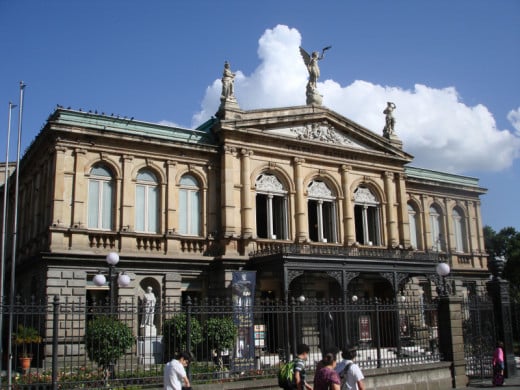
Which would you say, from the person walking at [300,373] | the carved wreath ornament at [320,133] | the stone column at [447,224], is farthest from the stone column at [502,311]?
the stone column at [447,224]

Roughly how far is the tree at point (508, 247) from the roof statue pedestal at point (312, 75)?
95.3 ft

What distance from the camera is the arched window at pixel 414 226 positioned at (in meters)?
36.6

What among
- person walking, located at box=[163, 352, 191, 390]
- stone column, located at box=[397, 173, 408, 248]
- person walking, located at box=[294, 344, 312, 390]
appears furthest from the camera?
stone column, located at box=[397, 173, 408, 248]

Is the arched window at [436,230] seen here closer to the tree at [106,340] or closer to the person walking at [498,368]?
the person walking at [498,368]

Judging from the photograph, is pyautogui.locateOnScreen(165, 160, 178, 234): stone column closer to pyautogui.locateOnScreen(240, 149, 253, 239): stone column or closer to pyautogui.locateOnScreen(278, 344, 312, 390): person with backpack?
pyautogui.locateOnScreen(240, 149, 253, 239): stone column

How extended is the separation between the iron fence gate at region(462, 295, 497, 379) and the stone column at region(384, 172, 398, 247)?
12.0m

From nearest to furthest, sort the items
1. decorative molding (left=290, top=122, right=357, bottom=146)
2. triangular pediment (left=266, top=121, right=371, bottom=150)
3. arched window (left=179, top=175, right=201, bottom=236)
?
arched window (left=179, top=175, right=201, bottom=236) → triangular pediment (left=266, top=121, right=371, bottom=150) → decorative molding (left=290, top=122, right=357, bottom=146)

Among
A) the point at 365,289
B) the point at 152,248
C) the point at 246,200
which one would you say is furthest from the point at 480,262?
the point at 152,248

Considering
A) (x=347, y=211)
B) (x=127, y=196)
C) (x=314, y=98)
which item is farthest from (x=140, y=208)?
(x=314, y=98)

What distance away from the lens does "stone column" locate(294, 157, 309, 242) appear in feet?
97.2

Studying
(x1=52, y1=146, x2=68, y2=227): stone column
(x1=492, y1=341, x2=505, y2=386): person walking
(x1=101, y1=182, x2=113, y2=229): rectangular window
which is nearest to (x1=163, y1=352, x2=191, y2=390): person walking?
(x1=492, y1=341, x2=505, y2=386): person walking

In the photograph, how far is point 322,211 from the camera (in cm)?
3173

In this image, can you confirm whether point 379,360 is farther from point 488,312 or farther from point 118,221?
point 118,221

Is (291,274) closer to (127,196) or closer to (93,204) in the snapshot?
(127,196)
